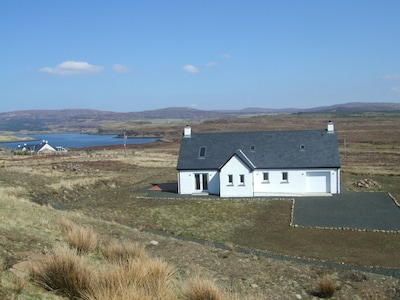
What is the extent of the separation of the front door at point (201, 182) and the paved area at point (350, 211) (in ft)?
24.3

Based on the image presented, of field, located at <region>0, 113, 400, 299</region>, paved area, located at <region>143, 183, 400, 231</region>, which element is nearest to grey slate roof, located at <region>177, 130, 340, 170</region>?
paved area, located at <region>143, 183, 400, 231</region>

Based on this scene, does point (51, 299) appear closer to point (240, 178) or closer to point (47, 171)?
point (240, 178)

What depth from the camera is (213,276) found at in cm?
1193

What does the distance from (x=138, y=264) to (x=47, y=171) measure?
37553 millimetres

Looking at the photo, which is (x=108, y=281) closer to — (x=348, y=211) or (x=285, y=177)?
(x=348, y=211)

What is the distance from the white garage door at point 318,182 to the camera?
104ft

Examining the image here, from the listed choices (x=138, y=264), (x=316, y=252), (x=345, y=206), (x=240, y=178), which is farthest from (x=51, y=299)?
(x=240, y=178)

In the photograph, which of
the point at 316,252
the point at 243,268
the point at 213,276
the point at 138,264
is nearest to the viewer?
the point at 138,264

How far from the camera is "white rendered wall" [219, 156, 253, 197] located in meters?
31.6

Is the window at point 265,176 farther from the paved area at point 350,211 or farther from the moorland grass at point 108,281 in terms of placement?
the moorland grass at point 108,281

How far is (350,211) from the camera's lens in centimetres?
2533

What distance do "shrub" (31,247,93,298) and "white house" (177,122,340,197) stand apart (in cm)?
2406

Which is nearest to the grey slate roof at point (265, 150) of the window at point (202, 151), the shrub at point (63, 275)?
the window at point (202, 151)

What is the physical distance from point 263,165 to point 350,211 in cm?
867
